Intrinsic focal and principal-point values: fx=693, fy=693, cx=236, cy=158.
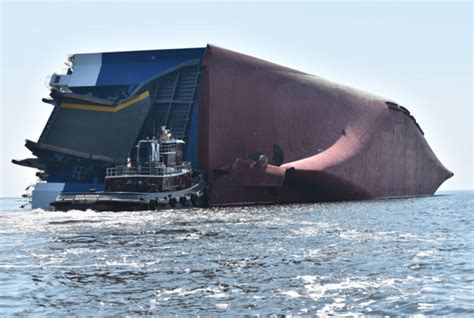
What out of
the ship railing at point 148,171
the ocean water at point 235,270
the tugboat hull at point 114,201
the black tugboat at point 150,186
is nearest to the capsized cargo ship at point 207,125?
the black tugboat at point 150,186

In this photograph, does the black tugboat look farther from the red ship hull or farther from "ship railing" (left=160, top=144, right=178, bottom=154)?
the red ship hull

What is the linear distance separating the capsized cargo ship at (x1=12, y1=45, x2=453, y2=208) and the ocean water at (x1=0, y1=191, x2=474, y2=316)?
2190 centimetres

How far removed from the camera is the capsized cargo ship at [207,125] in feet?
184

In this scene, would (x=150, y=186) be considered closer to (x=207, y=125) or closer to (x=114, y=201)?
(x=114, y=201)

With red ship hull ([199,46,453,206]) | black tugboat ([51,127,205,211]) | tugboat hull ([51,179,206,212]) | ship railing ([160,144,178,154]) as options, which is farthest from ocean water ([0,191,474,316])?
red ship hull ([199,46,453,206])

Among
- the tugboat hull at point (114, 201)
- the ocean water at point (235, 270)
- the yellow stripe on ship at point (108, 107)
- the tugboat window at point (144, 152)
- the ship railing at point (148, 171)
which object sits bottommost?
the ocean water at point (235, 270)

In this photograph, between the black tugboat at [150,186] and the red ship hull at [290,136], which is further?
the red ship hull at [290,136]

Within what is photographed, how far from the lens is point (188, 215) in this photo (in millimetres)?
43312

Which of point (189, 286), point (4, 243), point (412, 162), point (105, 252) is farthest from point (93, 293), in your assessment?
point (412, 162)

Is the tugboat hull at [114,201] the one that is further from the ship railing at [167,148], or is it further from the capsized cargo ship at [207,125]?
the capsized cargo ship at [207,125]

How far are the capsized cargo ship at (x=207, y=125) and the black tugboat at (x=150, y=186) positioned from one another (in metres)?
3.02

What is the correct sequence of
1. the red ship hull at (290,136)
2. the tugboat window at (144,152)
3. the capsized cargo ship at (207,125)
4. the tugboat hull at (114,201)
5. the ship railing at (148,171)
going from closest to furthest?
the tugboat hull at (114,201), the ship railing at (148,171), the tugboat window at (144,152), the red ship hull at (290,136), the capsized cargo ship at (207,125)

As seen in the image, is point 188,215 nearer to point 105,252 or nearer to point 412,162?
point 105,252

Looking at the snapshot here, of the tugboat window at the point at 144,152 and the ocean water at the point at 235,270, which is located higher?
the tugboat window at the point at 144,152
